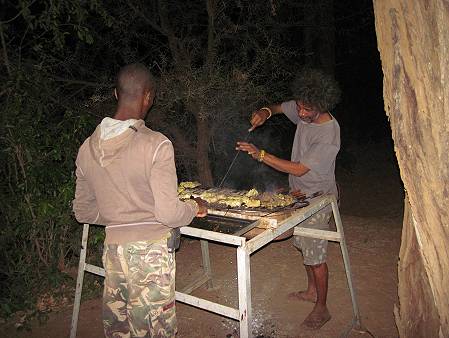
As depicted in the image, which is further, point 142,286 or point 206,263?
point 206,263

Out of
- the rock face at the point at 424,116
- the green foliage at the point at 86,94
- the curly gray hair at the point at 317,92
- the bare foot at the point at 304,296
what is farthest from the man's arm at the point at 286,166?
the green foliage at the point at 86,94

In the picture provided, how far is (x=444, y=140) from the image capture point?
276 centimetres

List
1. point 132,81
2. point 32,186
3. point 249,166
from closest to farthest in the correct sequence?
point 132,81, point 32,186, point 249,166

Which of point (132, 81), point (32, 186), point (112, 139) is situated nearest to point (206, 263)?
point (32, 186)

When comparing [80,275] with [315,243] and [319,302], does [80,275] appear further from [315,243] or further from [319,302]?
[319,302]

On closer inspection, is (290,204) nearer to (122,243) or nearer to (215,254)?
(122,243)

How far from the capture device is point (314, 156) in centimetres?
383

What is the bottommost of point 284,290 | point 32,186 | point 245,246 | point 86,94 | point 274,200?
point 284,290

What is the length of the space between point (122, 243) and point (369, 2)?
32.3 feet

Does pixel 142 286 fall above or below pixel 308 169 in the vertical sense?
below

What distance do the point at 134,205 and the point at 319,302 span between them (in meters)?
2.56

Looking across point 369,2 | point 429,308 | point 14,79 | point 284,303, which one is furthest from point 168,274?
point 369,2

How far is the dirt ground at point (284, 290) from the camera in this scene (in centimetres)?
434

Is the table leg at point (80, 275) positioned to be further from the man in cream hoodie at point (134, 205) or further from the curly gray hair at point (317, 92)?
the curly gray hair at point (317, 92)
